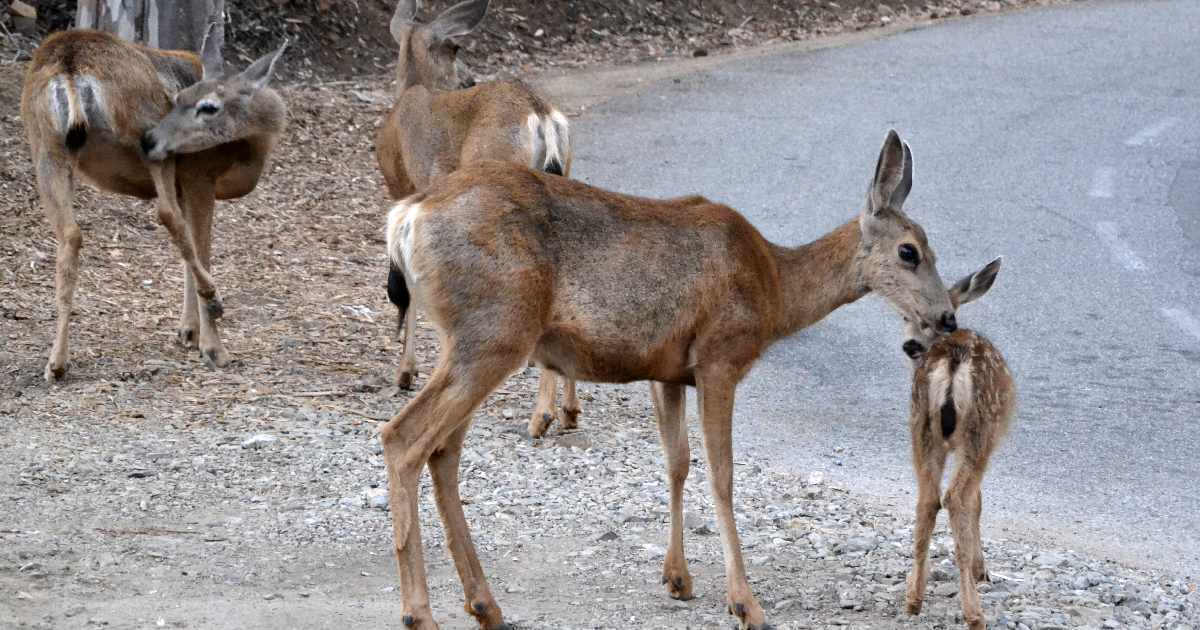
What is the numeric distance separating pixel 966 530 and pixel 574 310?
185cm

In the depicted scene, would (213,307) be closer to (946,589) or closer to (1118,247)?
(946,589)

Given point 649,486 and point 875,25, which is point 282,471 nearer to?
point 649,486

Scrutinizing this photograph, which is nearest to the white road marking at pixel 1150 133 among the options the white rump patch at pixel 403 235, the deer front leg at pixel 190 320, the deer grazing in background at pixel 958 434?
the deer front leg at pixel 190 320

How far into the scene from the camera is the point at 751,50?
20.9 m

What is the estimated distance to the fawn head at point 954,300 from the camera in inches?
301

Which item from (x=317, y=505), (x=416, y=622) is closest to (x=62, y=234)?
(x=317, y=505)

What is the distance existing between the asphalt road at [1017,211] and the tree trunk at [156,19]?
A: 3745 millimetres

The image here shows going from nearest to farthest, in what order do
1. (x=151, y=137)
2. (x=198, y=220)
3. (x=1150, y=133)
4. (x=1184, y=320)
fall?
(x=151, y=137) < (x=198, y=220) < (x=1184, y=320) < (x=1150, y=133)

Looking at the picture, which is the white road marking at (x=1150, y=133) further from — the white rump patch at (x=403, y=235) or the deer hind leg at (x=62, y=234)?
the white rump patch at (x=403, y=235)

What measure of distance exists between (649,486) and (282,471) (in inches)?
73.7

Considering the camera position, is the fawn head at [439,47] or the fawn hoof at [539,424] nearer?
→ the fawn hoof at [539,424]

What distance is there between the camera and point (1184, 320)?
11719mm

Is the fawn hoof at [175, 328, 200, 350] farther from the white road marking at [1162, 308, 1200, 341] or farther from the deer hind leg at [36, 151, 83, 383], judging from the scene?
the white road marking at [1162, 308, 1200, 341]

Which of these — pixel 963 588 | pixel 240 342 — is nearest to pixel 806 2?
pixel 240 342
